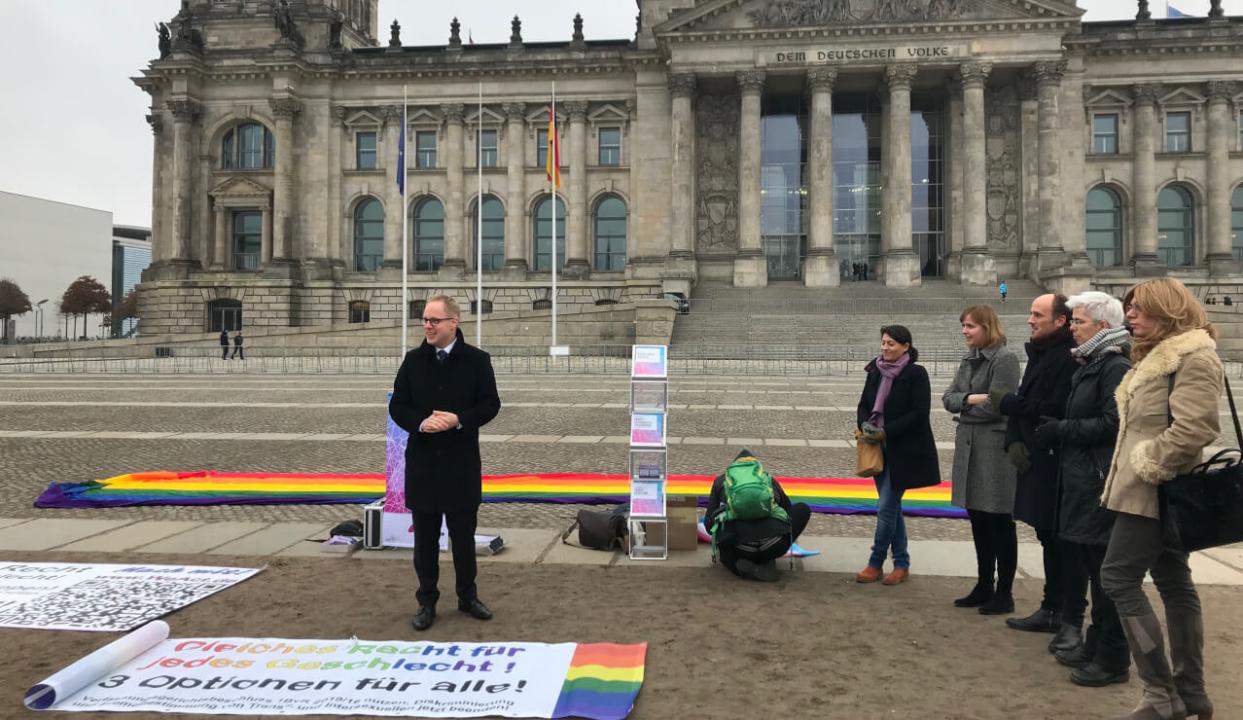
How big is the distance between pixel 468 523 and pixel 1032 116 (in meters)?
48.1

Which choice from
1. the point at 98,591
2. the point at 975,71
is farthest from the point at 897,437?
the point at 975,71

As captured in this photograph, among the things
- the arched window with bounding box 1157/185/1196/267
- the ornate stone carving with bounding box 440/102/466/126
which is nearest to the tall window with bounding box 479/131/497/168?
the ornate stone carving with bounding box 440/102/466/126

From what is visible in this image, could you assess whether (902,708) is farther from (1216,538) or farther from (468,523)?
(468,523)

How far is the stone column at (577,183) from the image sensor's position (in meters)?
49.2

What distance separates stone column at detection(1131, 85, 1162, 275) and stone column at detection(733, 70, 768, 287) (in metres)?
20.8

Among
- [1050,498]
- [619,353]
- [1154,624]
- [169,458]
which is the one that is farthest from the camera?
[619,353]

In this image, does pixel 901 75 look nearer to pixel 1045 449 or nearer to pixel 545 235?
pixel 545 235

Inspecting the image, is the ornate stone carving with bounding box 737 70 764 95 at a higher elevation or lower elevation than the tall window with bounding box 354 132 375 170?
higher

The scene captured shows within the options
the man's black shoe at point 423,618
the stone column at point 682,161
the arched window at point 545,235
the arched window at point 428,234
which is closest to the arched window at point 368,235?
the arched window at point 428,234

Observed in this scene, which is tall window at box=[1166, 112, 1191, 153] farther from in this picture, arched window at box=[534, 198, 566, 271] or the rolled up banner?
the rolled up banner

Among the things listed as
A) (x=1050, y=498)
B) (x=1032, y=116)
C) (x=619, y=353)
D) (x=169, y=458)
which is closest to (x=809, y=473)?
(x=1050, y=498)

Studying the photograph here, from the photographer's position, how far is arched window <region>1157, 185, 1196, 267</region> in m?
46.4

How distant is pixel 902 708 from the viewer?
3965 mm

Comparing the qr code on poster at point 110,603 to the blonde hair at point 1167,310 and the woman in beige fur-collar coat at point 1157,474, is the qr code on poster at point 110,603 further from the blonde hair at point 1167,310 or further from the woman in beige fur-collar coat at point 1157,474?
the blonde hair at point 1167,310
